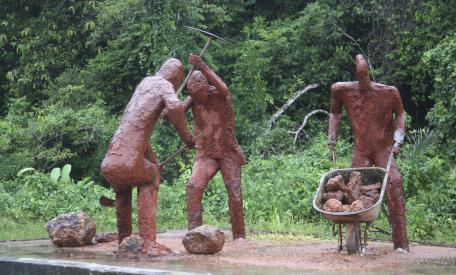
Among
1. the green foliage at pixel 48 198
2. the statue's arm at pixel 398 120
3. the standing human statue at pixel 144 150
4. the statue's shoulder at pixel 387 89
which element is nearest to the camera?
the standing human statue at pixel 144 150

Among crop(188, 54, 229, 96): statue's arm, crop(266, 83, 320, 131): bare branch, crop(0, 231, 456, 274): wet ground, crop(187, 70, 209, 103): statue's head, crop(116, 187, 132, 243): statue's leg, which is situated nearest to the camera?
crop(0, 231, 456, 274): wet ground

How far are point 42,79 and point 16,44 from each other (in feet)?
4.84

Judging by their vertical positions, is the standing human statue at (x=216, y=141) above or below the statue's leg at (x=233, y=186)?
above

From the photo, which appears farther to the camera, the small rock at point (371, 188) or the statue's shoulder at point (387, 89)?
the statue's shoulder at point (387, 89)

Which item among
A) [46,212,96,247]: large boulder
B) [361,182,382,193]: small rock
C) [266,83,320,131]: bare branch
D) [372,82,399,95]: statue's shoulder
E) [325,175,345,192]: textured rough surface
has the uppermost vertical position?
[266,83,320,131]: bare branch

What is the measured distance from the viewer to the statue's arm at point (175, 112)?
7.75 metres

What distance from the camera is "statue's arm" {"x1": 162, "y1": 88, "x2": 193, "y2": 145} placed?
775 cm

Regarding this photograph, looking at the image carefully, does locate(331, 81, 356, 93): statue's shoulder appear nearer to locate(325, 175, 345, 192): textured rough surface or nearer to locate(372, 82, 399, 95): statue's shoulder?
locate(372, 82, 399, 95): statue's shoulder

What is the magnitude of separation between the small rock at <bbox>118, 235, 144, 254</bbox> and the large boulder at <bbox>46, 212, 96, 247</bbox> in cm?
136

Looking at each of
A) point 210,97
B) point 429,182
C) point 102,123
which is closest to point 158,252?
point 210,97

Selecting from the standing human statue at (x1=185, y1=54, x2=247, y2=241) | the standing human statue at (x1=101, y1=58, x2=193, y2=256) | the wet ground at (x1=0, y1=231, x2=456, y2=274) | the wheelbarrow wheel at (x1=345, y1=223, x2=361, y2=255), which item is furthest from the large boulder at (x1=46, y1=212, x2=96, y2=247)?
the wheelbarrow wheel at (x1=345, y1=223, x2=361, y2=255)

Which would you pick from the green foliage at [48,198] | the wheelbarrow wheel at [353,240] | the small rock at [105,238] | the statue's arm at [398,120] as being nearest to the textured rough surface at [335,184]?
the wheelbarrow wheel at [353,240]

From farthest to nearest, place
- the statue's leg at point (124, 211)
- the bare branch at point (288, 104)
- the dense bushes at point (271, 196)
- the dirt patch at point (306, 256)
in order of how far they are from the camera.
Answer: the bare branch at point (288, 104)
the dense bushes at point (271, 196)
the statue's leg at point (124, 211)
the dirt patch at point (306, 256)

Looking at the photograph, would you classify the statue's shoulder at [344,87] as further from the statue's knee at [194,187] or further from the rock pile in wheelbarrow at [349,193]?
the statue's knee at [194,187]
